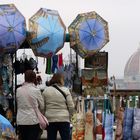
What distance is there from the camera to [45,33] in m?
9.75

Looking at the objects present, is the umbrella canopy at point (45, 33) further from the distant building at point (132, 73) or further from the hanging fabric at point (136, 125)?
the distant building at point (132, 73)

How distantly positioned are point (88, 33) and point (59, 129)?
8.80 feet

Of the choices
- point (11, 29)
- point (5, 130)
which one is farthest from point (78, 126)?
point (5, 130)

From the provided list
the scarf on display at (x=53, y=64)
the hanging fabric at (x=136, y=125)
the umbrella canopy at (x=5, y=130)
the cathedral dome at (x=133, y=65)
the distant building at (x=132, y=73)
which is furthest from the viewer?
the cathedral dome at (x=133, y=65)

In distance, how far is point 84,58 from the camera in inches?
418

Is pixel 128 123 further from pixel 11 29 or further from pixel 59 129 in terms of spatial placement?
pixel 11 29

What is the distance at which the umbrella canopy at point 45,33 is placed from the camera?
9.70 m

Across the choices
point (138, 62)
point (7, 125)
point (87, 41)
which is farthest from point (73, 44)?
point (138, 62)

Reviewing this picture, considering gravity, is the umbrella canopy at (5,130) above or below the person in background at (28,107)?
above

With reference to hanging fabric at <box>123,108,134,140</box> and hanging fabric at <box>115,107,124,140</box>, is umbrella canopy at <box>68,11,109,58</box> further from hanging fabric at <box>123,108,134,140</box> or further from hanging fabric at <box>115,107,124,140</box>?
hanging fabric at <box>123,108,134,140</box>

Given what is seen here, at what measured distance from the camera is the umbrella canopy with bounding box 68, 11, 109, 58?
10266mm

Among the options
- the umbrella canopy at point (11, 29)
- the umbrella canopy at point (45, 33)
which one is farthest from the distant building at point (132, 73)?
the umbrella canopy at point (11, 29)

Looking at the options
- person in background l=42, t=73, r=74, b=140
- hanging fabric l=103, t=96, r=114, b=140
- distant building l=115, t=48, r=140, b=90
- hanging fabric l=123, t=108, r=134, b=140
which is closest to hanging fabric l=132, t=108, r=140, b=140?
hanging fabric l=123, t=108, r=134, b=140

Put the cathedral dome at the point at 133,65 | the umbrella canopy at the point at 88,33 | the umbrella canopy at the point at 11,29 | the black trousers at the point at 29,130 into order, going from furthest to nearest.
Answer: the cathedral dome at the point at 133,65 → the umbrella canopy at the point at 88,33 → the umbrella canopy at the point at 11,29 → the black trousers at the point at 29,130
